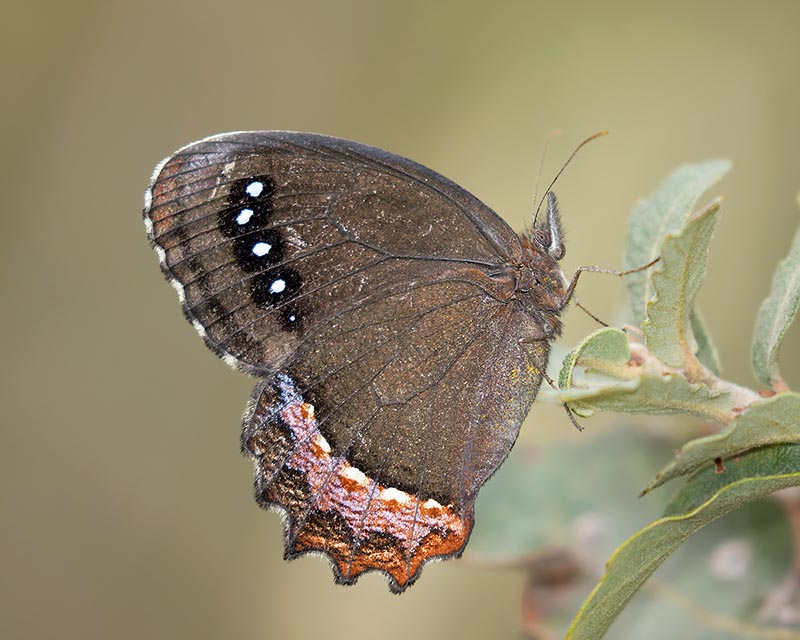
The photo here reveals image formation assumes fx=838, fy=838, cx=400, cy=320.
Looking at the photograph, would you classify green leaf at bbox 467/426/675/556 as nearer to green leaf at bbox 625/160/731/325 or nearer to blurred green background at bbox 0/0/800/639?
green leaf at bbox 625/160/731/325

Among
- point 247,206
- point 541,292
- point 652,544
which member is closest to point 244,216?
point 247,206

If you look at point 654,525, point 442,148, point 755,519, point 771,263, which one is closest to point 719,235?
point 771,263

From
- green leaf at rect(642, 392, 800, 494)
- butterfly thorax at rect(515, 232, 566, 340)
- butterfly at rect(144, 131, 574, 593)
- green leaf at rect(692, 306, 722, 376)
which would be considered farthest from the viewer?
butterfly thorax at rect(515, 232, 566, 340)

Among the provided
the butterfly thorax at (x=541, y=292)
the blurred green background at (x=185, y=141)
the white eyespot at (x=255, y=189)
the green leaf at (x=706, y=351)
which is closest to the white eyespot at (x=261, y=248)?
the white eyespot at (x=255, y=189)

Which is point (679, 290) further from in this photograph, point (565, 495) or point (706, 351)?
point (565, 495)

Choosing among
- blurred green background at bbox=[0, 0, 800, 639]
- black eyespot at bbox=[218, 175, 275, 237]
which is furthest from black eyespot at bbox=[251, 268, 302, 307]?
blurred green background at bbox=[0, 0, 800, 639]

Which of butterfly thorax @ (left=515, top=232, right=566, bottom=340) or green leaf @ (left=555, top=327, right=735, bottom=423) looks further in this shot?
butterfly thorax @ (left=515, top=232, right=566, bottom=340)

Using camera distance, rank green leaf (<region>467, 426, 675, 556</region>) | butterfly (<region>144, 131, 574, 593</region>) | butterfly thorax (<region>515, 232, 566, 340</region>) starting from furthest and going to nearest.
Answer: green leaf (<region>467, 426, 675, 556</region>), butterfly thorax (<region>515, 232, 566, 340</region>), butterfly (<region>144, 131, 574, 593</region>)

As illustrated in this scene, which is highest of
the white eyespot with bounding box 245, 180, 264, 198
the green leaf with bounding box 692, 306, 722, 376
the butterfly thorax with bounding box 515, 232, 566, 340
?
the white eyespot with bounding box 245, 180, 264, 198
